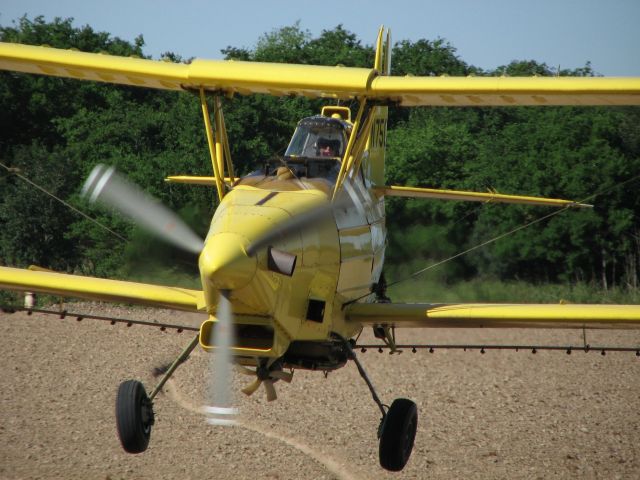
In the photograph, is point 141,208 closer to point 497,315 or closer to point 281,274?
point 281,274

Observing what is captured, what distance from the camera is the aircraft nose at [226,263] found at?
8.29m

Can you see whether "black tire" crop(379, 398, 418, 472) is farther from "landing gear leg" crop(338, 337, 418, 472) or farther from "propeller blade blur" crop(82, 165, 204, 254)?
"propeller blade blur" crop(82, 165, 204, 254)

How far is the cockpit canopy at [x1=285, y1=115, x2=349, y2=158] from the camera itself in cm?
1127

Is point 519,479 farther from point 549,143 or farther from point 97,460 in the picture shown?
point 549,143

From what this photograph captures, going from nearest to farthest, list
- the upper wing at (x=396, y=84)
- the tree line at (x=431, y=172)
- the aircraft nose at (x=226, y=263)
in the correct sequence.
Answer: the aircraft nose at (x=226, y=263), the upper wing at (x=396, y=84), the tree line at (x=431, y=172)

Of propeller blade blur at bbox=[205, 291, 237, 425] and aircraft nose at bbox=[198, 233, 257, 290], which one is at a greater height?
aircraft nose at bbox=[198, 233, 257, 290]

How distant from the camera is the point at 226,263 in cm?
828

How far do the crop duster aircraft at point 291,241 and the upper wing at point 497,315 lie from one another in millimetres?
15

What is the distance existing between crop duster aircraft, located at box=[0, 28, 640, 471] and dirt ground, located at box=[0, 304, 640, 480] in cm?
444

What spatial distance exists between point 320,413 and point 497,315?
925 centimetres

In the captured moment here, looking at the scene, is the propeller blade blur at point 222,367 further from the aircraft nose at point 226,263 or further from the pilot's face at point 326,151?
the pilot's face at point 326,151

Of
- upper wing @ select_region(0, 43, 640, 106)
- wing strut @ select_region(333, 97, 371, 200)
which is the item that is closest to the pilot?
wing strut @ select_region(333, 97, 371, 200)

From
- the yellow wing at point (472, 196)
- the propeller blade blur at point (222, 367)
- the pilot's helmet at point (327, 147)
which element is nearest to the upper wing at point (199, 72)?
the pilot's helmet at point (327, 147)

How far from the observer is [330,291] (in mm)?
10117
